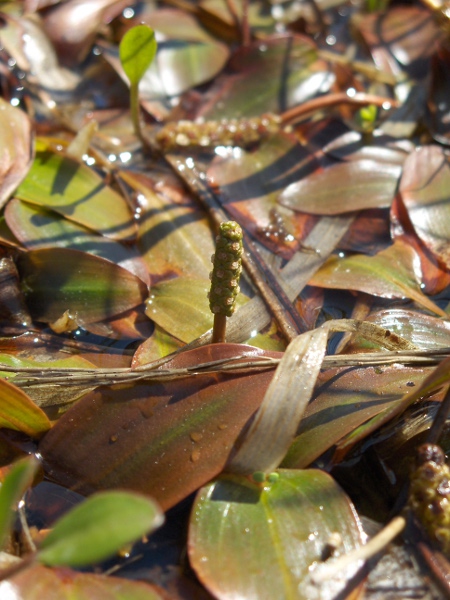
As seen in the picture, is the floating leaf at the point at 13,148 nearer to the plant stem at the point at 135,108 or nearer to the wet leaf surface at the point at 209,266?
the wet leaf surface at the point at 209,266

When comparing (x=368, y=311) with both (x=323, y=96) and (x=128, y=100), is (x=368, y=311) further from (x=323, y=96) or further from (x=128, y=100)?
(x=128, y=100)

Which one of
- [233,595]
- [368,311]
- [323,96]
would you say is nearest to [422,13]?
[323,96]

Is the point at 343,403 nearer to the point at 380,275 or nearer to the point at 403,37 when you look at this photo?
the point at 380,275

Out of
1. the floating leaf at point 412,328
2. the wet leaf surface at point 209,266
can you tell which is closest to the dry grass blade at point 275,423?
the wet leaf surface at point 209,266

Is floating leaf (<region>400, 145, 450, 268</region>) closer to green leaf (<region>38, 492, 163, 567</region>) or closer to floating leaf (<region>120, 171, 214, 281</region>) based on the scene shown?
floating leaf (<region>120, 171, 214, 281</region>)

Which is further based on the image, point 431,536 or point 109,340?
point 109,340
